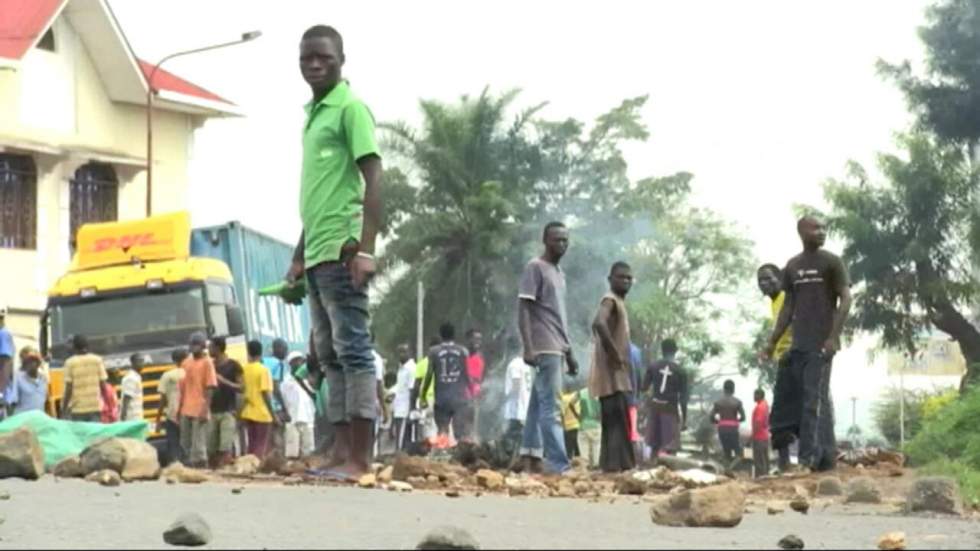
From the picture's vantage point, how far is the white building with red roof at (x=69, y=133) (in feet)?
126

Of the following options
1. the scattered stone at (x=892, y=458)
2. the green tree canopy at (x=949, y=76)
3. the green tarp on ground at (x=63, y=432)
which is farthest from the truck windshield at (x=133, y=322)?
the scattered stone at (x=892, y=458)

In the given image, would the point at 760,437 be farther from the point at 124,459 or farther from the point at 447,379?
the point at 124,459

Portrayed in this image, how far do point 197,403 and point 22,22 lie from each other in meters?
21.0

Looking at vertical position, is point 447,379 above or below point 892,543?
above

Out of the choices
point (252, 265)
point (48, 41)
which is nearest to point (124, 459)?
point (252, 265)

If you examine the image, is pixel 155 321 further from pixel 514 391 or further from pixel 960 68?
pixel 960 68

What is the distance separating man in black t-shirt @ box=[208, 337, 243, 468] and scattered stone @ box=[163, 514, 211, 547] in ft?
43.7

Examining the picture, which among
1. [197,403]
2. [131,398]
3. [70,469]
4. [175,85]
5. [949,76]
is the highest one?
[175,85]

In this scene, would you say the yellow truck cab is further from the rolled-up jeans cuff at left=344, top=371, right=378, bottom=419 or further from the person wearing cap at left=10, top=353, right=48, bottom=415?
the rolled-up jeans cuff at left=344, top=371, right=378, bottom=419

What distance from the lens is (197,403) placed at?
1920 centimetres

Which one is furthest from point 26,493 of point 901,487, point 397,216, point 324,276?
point 397,216

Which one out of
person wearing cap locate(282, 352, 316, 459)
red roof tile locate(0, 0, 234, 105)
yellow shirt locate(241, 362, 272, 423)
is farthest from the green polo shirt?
red roof tile locate(0, 0, 234, 105)

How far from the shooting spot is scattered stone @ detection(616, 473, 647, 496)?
10172 millimetres

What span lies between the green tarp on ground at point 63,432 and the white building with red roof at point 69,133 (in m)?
23.9
